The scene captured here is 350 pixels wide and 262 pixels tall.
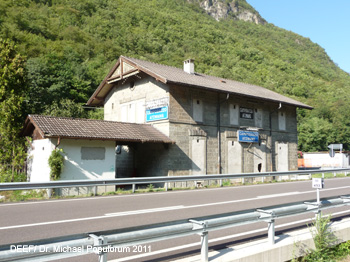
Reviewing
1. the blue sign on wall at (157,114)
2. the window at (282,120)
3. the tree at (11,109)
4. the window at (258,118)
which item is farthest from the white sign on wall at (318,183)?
the window at (282,120)

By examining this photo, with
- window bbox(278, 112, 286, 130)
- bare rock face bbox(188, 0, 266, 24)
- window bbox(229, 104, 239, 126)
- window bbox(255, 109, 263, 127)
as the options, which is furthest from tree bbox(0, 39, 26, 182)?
bare rock face bbox(188, 0, 266, 24)

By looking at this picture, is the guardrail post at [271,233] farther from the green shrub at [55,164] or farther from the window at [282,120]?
the window at [282,120]

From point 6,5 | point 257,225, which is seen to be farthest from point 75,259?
point 6,5

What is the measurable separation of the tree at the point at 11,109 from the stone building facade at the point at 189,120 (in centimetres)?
596

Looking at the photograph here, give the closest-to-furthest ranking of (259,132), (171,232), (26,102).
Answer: (171,232), (259,132), (26,102)

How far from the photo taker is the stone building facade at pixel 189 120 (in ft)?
65.2

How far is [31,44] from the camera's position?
55.3m

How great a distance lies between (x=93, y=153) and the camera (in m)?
16.3

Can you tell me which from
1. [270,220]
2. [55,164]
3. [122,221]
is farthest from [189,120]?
[270,220]

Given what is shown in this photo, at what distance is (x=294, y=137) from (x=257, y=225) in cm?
2400

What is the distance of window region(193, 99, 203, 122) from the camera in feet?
68.7

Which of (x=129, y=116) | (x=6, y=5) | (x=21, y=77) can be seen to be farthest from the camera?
(x=6, y=5)

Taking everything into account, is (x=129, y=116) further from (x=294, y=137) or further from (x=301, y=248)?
(x=301, y=248)

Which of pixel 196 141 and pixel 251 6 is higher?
pixel 251 6
